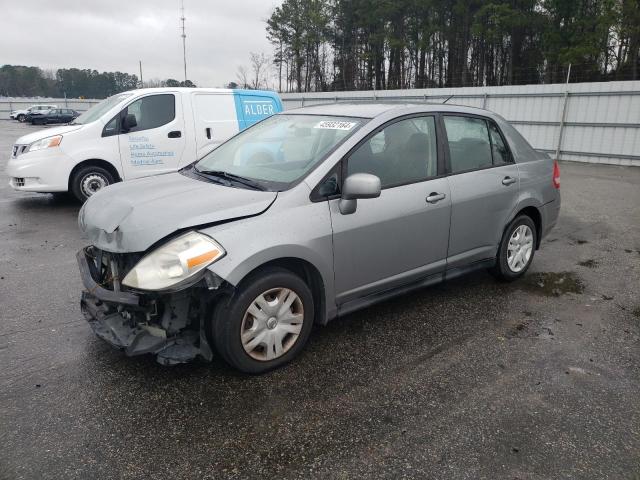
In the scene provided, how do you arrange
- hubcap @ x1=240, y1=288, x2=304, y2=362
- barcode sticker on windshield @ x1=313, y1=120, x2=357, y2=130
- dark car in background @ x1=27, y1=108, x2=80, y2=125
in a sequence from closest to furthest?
hubcap @ x1=240, y1=288, x2=304, y2=362 → barcode sticker on windshield @ x1=313, y1=120, x2=357, y2=130 → dark car in background @ x1=27, y1=108, x2=80, y2=125

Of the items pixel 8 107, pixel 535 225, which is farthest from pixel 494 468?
pixel 8 107

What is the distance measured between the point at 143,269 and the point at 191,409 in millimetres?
843

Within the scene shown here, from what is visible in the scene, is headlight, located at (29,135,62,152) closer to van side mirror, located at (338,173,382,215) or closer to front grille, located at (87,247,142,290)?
front grille, located at (87,247,142,290)

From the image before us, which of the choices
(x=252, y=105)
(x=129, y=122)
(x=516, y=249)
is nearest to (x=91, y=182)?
(x=129, y=122)

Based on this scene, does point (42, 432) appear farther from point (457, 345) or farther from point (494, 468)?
point (457, 345)

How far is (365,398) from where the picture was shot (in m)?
2.92

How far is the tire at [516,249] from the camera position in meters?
4.65

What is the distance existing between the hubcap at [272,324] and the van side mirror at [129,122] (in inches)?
238

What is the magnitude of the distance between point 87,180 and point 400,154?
605 cm

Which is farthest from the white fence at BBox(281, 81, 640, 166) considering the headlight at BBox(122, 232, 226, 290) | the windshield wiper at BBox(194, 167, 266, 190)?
the headlight at BBox(122, 232, 226, 290)

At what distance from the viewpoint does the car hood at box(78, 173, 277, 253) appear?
290 cm

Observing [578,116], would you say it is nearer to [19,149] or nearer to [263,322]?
[19,149]

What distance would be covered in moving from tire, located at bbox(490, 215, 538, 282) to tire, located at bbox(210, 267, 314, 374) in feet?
7.43

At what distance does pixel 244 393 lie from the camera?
2961mm
